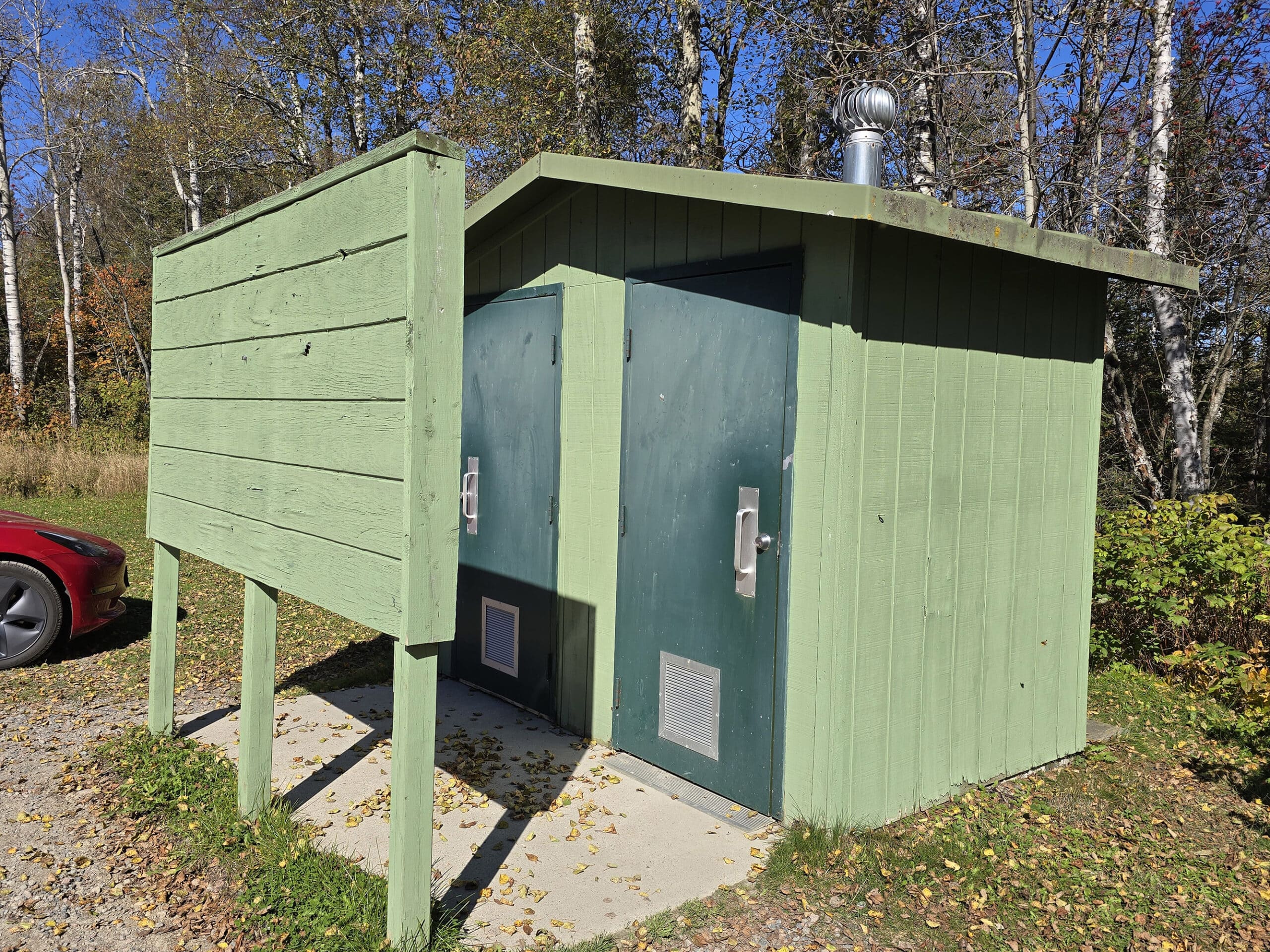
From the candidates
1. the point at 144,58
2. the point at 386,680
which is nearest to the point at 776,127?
the point at 386,680

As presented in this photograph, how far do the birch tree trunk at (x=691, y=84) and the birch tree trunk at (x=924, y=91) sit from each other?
355 cm

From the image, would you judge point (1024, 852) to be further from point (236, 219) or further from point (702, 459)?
point (236, 219)

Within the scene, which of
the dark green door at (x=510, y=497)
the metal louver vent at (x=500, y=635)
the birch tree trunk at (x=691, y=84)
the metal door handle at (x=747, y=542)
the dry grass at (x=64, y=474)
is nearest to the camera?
the metal door handle at (x=747, y=542)

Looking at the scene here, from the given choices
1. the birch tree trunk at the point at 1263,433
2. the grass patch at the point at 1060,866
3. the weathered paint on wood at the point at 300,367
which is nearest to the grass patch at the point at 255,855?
the grass patch at the point at 1060,866

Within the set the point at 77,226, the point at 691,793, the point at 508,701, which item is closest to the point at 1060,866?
the point at 691,793

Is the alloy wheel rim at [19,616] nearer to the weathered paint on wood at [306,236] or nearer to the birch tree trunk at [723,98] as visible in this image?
the weathered paint on wood at [306,236]

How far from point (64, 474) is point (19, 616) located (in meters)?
8.32

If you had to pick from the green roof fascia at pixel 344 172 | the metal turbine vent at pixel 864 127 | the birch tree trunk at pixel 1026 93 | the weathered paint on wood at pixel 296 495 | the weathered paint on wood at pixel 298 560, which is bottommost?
the weathered paint on wood at pixel 298 560

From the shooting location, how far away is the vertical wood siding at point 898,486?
351 centimetres

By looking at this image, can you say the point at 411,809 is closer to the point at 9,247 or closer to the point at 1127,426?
the point at 1127,426

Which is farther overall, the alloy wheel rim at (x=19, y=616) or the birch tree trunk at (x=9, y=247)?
the birch tree trunk at (x=9, y=247)

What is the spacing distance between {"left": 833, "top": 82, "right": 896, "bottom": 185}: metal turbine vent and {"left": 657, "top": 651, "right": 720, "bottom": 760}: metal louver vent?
2.25m

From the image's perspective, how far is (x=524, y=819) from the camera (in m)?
3.76

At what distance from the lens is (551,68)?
12297 mm
